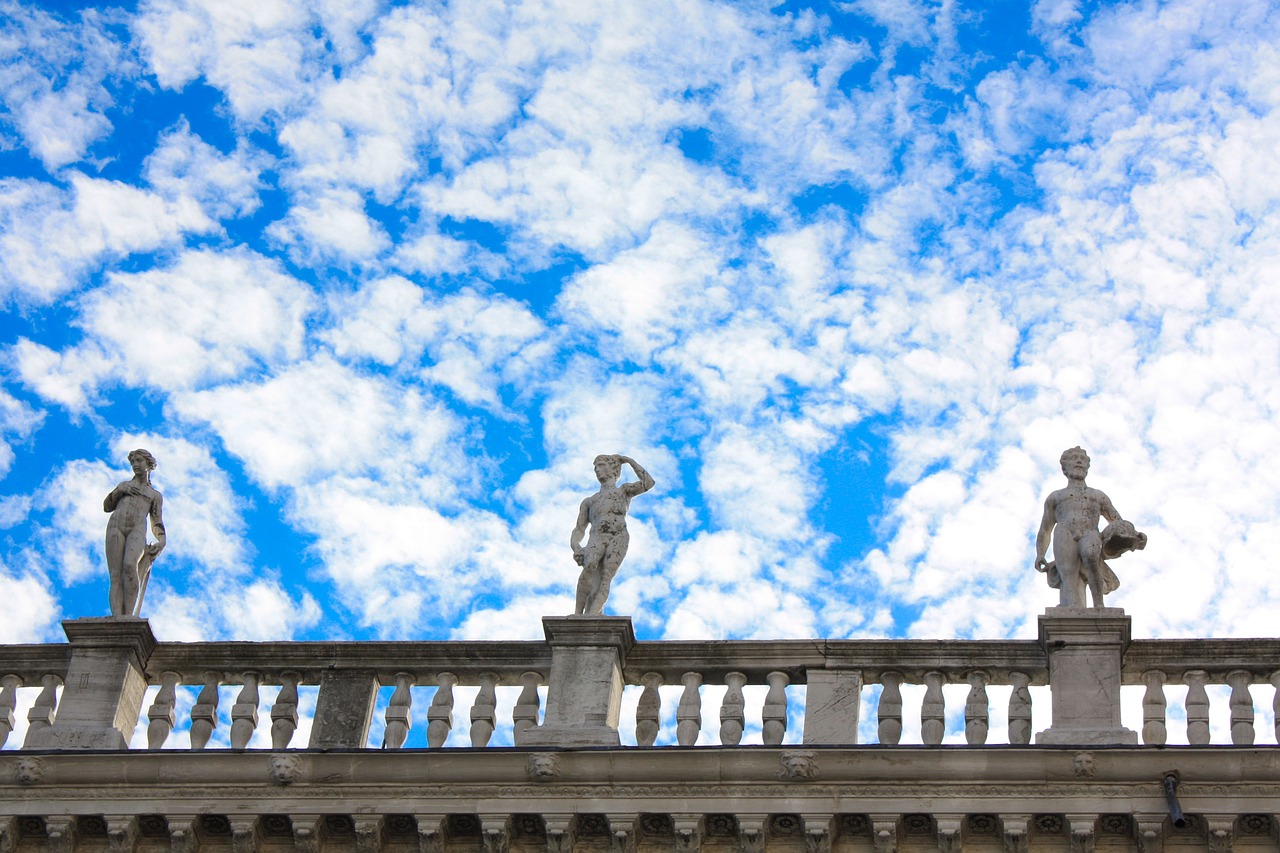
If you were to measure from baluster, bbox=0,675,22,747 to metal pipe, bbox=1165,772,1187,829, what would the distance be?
10.1 metres

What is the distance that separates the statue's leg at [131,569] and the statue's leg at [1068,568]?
8540 mm

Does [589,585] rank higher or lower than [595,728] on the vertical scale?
higher

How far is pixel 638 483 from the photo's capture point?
22.7 metres

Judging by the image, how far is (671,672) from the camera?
2148 cm

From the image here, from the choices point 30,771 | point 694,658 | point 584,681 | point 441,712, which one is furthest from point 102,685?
point 694,658

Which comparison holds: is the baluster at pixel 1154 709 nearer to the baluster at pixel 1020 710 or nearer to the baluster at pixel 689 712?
the baluster at pixel 1020 710

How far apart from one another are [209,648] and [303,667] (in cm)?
95

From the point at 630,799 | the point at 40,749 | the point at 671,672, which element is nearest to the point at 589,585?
the point at 671,672

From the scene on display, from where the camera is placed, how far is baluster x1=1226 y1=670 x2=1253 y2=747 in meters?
20.0

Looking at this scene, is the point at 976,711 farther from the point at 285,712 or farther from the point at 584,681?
the point at 285,712

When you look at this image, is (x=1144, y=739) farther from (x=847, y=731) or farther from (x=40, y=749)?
(x=40, y=749)

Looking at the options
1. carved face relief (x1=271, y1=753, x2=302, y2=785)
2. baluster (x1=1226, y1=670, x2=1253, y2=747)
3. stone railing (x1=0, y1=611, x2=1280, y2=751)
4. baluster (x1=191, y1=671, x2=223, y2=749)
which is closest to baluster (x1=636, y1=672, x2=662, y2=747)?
stone railing (x1=0, y1=611, x2=1280, y2=751)

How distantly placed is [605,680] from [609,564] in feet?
4.51

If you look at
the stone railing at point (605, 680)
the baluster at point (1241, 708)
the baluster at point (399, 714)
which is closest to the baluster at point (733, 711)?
the stone railing at point (605, 680)
